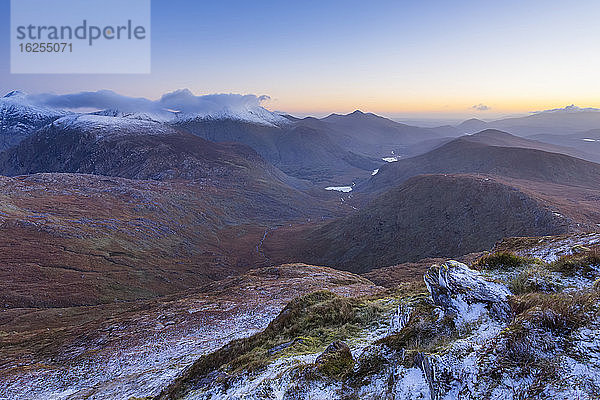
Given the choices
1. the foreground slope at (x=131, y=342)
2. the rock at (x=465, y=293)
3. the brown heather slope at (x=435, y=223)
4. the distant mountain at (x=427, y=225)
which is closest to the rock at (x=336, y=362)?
the rock at (x=465, y=293)

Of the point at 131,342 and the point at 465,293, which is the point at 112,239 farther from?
the point at 465,293

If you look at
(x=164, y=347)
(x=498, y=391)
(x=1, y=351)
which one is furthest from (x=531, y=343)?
(x=1, y=351)

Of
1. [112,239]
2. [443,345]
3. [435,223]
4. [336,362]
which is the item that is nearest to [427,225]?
[435,223]

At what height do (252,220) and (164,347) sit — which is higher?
(164,347)

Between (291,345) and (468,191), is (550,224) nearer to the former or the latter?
(468,191)

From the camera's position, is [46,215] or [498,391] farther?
[46,215]

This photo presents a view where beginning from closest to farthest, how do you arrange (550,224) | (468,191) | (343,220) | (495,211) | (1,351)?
(1,351), (550,224), (495,211), (468,191), (343,220)
